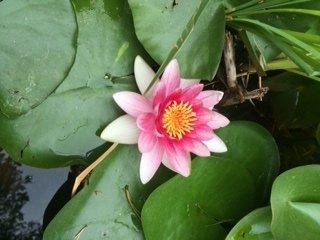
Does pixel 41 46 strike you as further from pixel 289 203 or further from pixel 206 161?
pixel 289 203

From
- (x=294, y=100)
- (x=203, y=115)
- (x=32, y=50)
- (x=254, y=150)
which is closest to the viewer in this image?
(x=32, y=50)

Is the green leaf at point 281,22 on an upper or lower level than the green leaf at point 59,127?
upper

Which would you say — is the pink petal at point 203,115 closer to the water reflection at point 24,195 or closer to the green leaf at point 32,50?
the green leaf at point 32,50

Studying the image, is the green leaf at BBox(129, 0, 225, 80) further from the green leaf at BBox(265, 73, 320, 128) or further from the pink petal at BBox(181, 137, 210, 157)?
the green leaf at BBox(265, 73, 320, 128)

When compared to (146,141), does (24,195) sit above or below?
below

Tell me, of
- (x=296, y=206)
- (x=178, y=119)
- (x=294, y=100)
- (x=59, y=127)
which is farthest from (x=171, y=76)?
(x=294, y=100)

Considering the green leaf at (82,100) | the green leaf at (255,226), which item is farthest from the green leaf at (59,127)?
the green leaf at (255,226)

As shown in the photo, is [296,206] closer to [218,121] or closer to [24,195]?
[218,121]
